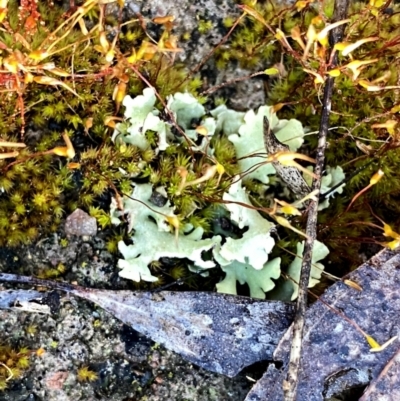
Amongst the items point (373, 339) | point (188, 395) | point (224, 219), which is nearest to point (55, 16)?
point (224, 219)

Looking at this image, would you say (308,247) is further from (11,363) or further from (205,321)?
(11,363)

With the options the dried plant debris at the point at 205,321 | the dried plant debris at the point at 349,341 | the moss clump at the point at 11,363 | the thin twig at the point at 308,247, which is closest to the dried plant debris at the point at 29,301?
the dried plant debris at the point at 205,321

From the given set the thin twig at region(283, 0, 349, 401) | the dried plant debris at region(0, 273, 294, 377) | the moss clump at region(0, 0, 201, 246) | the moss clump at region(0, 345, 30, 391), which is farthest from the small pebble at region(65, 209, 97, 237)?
the thin twig at region(283, 0, 349, 401)

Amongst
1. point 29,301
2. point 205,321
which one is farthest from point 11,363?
point 205,321

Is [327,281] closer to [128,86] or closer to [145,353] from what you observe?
[145,353]

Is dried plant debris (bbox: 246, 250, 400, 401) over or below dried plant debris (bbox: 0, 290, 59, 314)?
below

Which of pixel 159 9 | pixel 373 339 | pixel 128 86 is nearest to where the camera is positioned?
pixel 373 339

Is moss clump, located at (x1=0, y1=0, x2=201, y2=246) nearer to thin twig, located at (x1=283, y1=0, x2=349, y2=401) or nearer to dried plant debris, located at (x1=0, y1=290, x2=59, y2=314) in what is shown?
dried plant debris, located at (x1=0, y1=290, x2=59, y2=314)

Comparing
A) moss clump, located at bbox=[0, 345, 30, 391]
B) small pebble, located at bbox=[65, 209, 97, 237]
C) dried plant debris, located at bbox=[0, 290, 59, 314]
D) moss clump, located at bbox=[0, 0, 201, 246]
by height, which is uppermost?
moss clump, located at bbox=[0, 0, 201, 246]
